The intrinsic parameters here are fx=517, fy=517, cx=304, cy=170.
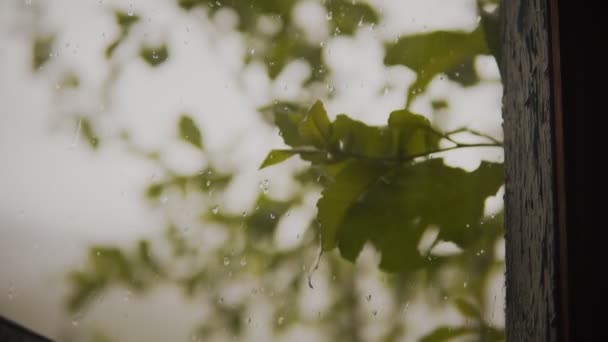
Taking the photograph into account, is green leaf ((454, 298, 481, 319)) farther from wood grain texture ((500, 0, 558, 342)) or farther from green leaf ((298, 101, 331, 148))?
green leaf ((298, 101, 331, 148))

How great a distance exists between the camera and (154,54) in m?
0.73

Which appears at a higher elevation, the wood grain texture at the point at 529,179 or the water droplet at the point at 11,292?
the wood grain texture at the point at 529,179

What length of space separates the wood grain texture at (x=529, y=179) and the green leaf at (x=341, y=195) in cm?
17

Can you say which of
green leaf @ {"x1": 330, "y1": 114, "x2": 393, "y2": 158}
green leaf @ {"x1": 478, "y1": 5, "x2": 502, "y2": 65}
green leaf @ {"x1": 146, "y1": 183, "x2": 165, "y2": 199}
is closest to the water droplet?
green leaf @ {"x1": 146, "y1": 183, "x2": 165, "y2": 199}

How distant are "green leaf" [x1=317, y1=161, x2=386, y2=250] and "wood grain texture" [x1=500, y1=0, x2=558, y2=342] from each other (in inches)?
6.9

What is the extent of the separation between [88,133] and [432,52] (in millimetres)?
490

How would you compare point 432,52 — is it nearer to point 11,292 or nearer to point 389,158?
point 389,158

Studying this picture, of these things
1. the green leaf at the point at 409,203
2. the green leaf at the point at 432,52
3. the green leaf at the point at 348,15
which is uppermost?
the green leaf at the point at 348,15

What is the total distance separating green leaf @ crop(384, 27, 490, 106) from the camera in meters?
0.72

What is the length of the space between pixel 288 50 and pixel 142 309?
1.35 ft

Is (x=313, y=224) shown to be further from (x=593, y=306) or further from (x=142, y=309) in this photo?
(x=593, y=306)

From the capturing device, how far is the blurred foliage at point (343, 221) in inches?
26.6

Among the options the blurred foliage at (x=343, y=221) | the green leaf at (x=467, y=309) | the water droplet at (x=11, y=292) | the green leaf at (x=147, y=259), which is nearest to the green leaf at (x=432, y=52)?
the blurred foliage at (x=343, y=221)

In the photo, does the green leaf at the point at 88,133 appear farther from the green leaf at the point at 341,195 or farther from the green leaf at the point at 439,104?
the green leaf at the point at 439,104
